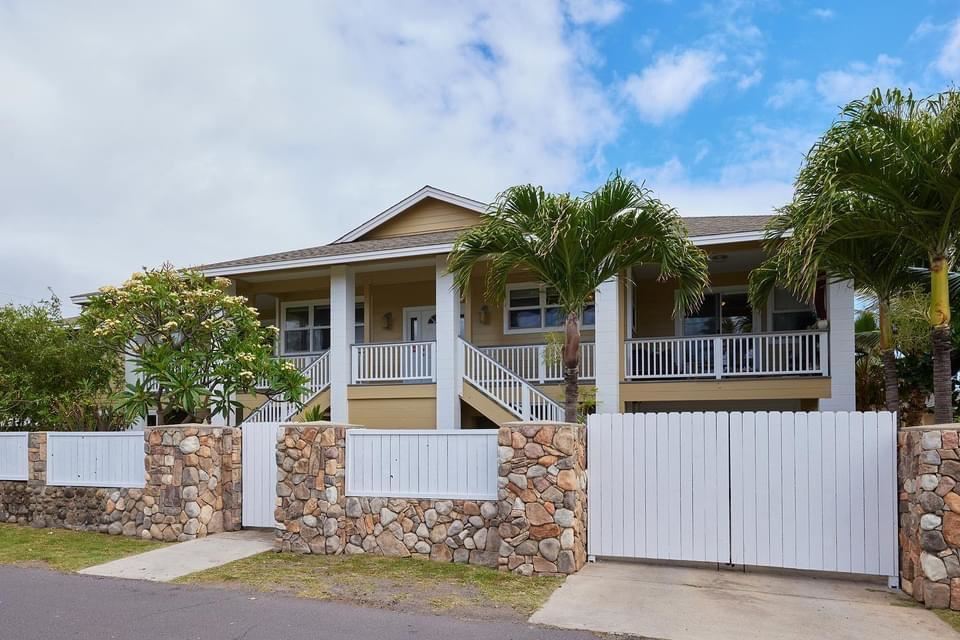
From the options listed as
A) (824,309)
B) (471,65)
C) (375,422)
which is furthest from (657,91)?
(375,422)

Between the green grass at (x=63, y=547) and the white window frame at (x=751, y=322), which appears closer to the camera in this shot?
the green grass at (x=63, y=547)

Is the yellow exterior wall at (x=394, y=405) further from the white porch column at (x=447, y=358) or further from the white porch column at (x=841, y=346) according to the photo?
the white porch column at (x=841, y=346)

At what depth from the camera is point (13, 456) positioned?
1201 centimetres

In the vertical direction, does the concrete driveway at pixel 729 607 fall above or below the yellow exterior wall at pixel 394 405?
below

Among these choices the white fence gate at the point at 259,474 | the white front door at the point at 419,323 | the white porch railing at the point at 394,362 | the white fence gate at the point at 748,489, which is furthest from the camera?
the white front door at the point at 419,323

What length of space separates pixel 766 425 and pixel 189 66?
13019 millimetres

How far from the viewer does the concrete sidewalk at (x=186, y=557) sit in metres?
8.45

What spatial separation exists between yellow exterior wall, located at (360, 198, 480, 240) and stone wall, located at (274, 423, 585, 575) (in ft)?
29.8

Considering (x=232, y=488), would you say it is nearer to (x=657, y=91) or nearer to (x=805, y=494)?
(x=805, y=494)

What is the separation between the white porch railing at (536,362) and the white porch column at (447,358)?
0.89 metres

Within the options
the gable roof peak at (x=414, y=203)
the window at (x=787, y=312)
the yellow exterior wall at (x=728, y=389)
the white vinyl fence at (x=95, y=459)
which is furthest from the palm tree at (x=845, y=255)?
the white vinyl fence at (x=95, y=459)

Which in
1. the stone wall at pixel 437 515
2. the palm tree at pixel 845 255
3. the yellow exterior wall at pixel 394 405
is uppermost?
the palm tree at pixel 845 255

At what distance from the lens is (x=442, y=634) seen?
604 centimetres

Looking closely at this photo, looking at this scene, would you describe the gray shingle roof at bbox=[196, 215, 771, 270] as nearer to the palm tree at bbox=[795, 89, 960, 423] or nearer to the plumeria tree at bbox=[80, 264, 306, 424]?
the plumeria tree at bbox=[80, 264, 306, 424]
